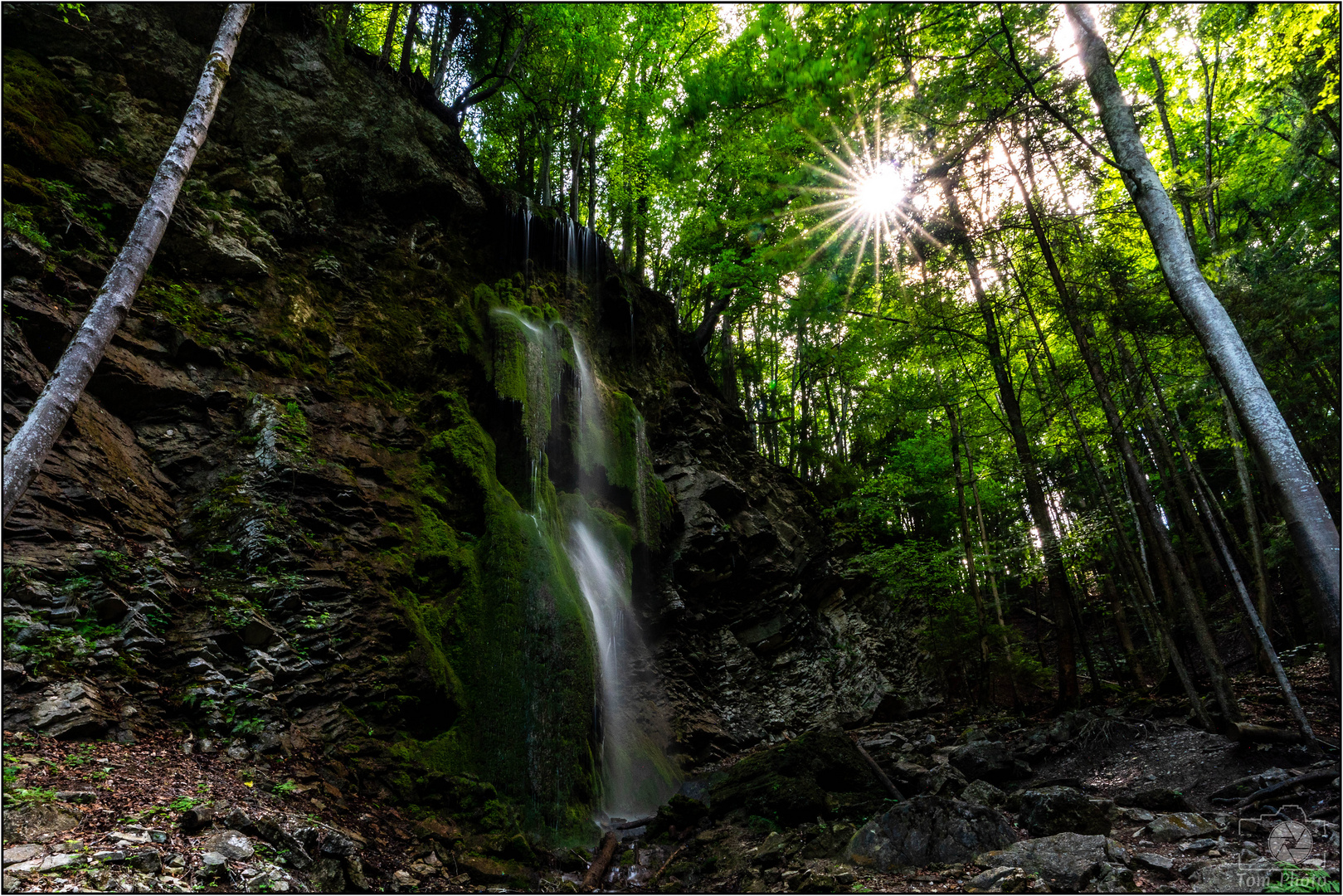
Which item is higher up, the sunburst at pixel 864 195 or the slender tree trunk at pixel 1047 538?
the sunburst at pixel 864 195

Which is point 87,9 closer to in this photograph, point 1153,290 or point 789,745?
point 789,745

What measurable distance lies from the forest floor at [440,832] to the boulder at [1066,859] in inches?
3.9

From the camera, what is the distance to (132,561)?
17.4ft

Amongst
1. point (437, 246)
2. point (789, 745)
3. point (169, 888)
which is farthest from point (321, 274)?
point (789, 745)

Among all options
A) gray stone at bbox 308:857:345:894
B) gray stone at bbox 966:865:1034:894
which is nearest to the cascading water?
gray stone at bbox 308:857:345:894

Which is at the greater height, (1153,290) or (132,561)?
(1153,290)

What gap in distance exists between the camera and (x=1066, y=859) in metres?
4.37

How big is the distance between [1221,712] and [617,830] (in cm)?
761

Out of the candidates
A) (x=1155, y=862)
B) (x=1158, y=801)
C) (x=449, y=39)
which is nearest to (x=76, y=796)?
(x=1155, y=862)

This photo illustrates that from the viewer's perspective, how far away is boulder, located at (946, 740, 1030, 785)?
26.1 ft

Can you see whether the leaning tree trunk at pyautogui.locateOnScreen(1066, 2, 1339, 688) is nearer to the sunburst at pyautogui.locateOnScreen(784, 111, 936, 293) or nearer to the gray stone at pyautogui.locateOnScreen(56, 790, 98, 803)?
the sunburst at pyautogui.locateOnScreen(784, 111, 936, 293)

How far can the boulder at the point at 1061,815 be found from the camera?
5.32 metres

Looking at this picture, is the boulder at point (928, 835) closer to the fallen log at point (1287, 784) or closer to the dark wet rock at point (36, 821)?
the fallen log at point (1287, 784)

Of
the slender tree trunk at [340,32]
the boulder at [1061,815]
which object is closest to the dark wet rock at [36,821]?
the boulder at [1061,815]
